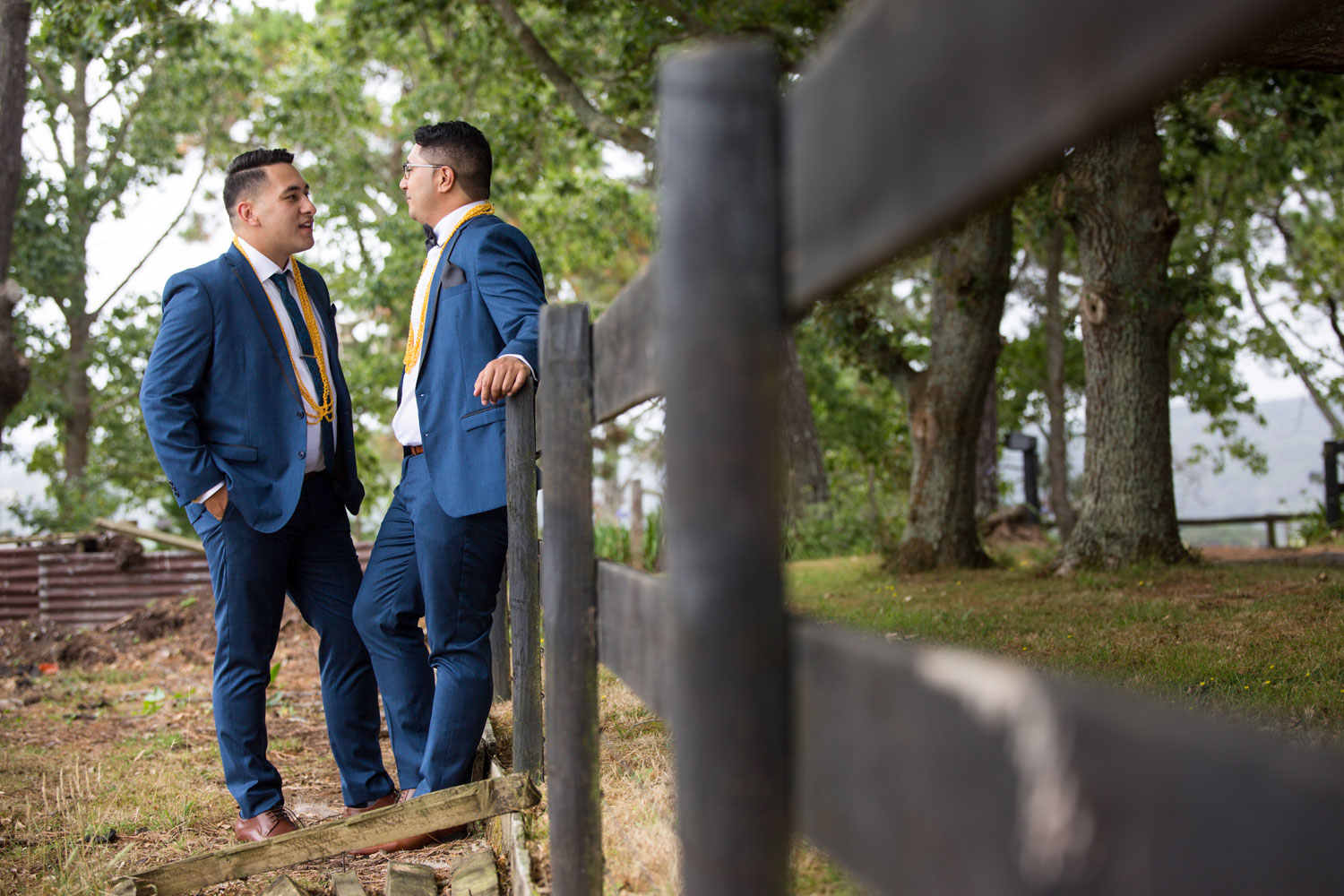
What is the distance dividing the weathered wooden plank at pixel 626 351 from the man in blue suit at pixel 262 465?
1.82m

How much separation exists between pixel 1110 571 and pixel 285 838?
22.3 ft

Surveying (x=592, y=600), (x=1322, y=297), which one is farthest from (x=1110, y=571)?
(x=1322, y=297)

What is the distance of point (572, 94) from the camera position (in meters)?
10.1

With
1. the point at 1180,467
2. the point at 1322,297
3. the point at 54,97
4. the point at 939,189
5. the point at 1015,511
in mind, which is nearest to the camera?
the point at 939,189

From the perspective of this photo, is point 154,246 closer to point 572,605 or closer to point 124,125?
point 124,125

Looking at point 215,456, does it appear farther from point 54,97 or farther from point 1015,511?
point 54,97

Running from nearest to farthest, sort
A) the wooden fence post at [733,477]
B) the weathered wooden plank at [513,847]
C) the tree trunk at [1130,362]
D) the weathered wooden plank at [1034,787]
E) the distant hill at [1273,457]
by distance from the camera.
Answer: the weathered wooden plank at [1034,787]
the wooden fence post at [733,477]
the weathered wooden plank at [513,847]
the tree trunk at [1130,362]
the distant hill at [1273,457]

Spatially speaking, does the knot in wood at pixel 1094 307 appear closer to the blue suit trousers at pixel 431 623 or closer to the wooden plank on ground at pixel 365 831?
the blue suit trousers at pixel 431 623

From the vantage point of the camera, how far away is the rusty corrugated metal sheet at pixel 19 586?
30.8 feet

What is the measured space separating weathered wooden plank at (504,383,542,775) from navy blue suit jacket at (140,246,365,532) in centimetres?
81

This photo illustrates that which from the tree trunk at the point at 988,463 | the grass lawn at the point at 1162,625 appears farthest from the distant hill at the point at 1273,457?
the grass lawn at the point at 1162,625

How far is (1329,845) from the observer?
64 centimetres

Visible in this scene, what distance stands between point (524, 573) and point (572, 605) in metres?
1.17

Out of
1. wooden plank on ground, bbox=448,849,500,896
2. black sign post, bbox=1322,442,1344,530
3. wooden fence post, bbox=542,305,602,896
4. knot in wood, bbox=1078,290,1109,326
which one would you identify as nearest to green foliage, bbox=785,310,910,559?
knot in wood, bbox=1078,290,1109,326
